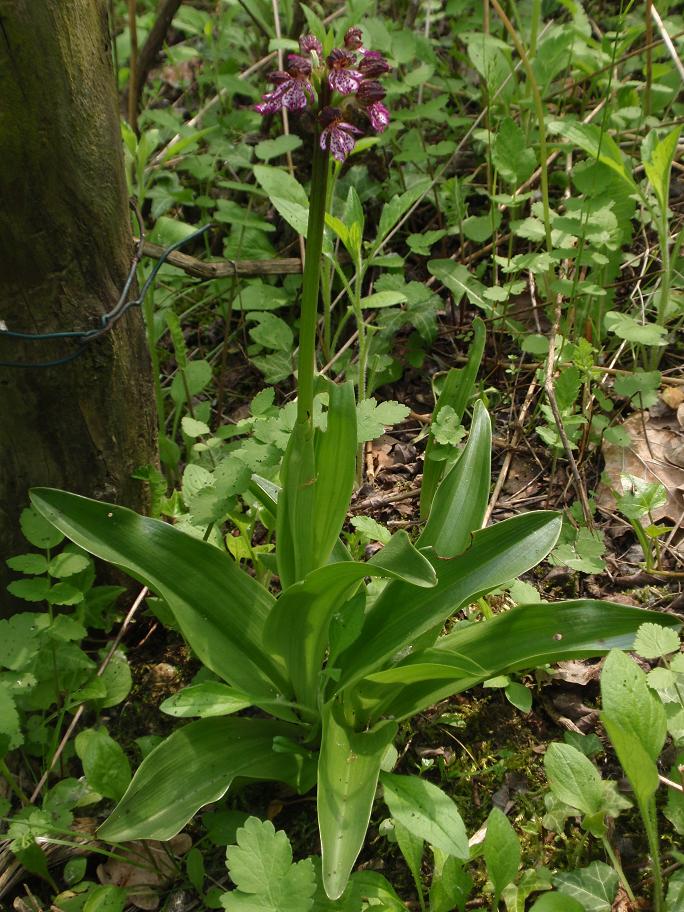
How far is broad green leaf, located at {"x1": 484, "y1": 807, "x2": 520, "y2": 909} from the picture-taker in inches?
55.2

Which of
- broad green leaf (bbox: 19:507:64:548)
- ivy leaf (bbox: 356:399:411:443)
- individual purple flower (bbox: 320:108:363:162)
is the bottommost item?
broad green leaf (bbox: 19:507:64:548)

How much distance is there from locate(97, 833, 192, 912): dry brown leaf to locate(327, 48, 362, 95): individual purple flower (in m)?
1.47

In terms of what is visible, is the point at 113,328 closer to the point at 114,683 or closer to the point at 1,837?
the point at 114,683

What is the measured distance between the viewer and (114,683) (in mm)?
1925

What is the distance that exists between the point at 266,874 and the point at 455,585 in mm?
639

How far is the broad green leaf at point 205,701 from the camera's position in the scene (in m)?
1.39

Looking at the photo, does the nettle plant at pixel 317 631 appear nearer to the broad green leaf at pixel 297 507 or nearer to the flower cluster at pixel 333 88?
the broad green leaf at pixel 297 507

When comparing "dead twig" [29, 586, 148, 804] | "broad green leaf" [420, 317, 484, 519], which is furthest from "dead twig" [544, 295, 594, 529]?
"dead twig" [29, 586, 148, 804]

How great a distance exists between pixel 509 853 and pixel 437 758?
1.18 ft

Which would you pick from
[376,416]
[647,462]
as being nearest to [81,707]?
[376,416]

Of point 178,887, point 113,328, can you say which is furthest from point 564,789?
point 113,328

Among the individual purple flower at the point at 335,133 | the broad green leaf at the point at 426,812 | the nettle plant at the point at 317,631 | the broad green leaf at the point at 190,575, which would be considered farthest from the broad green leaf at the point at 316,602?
the individual purple flower at the point at 335,133

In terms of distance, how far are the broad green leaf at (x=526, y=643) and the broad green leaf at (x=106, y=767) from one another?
55cm

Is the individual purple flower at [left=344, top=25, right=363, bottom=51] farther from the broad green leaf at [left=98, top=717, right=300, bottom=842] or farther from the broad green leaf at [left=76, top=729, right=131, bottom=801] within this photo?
the broad green leaf at [left=76, top=729, right=131, bottom=801]
